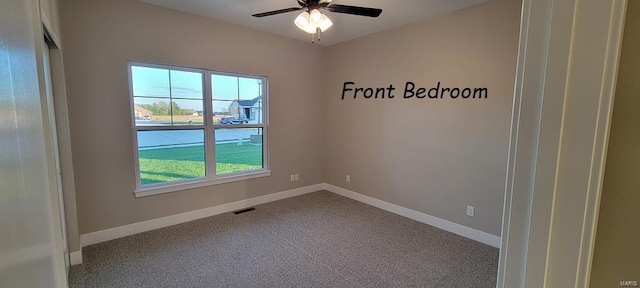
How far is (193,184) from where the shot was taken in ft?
11.9

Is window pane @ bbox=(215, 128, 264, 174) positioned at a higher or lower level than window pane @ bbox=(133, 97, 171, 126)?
lower

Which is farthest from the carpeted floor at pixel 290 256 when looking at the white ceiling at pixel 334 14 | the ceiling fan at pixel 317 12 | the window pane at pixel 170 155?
the white ceiling at pixel 334 14

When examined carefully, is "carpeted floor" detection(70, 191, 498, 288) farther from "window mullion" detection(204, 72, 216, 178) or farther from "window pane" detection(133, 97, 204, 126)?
"window pane" detection(133, 97, 204, 126)

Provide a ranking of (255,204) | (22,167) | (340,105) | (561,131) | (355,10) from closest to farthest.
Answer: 1. (561,131)
2. (22,167)
3. (355,10)
4. (255,204)
5. (340,105)

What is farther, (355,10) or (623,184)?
(355,10)

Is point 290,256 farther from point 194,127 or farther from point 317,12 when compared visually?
point 317,12

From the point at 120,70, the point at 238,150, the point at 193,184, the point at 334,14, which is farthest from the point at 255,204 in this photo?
the point at 334,14

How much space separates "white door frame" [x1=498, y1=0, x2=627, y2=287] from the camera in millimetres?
402

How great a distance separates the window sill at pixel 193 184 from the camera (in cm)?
327

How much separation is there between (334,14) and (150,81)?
91.9 inches

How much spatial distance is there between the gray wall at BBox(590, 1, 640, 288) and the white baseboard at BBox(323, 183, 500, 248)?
308 centimetres

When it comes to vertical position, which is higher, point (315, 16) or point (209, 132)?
point (315, 16)

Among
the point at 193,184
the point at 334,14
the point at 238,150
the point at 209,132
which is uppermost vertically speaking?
the point at 334,14

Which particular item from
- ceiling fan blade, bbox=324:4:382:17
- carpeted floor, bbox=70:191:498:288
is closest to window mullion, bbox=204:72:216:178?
carpeted floor, bbox=70:191:498:288
